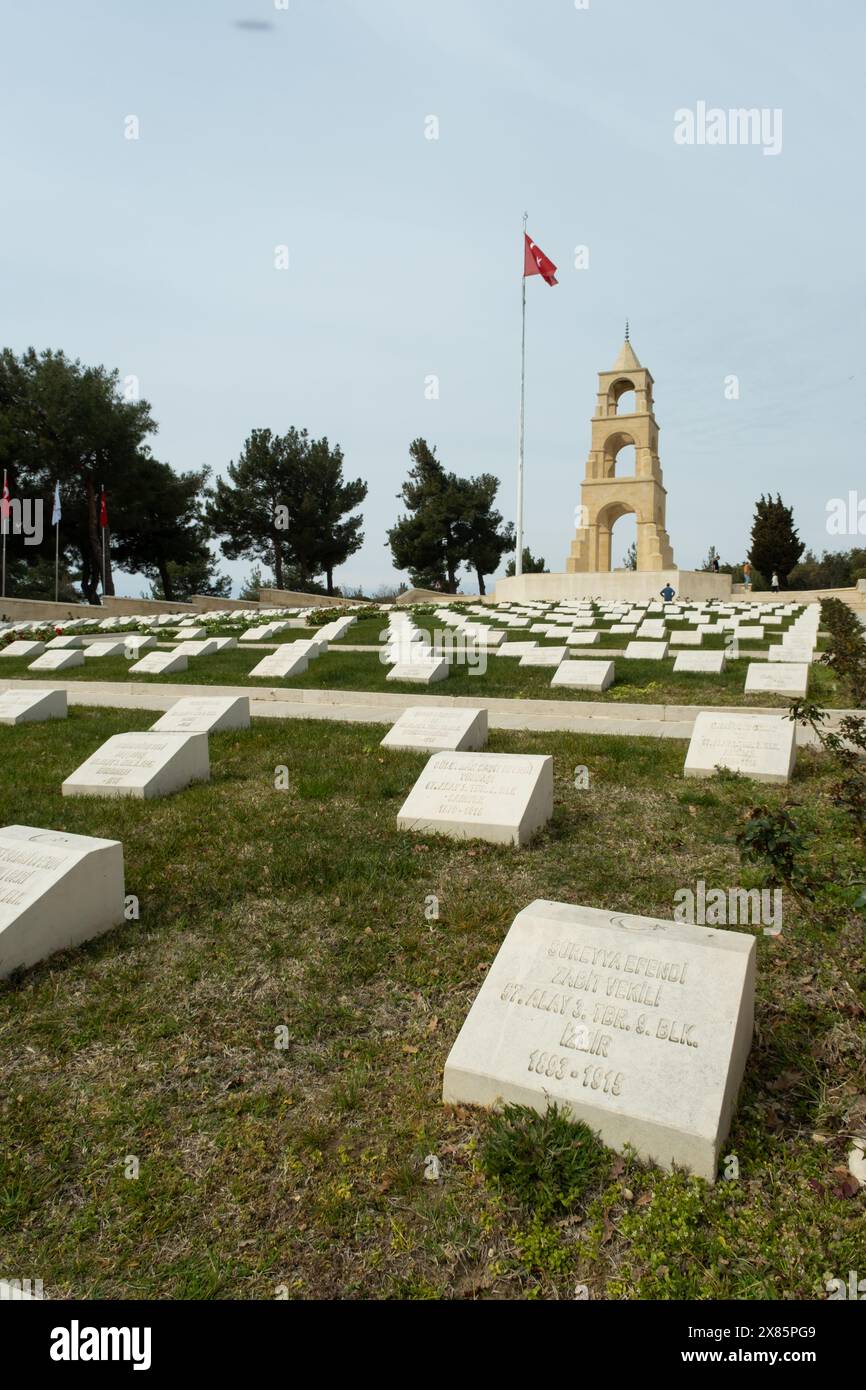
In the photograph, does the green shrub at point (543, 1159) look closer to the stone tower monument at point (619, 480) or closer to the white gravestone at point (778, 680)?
the white gravestone at point (778, 680)

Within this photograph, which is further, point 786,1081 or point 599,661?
point 599,661

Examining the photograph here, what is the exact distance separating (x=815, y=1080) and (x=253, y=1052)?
2156 millimetres

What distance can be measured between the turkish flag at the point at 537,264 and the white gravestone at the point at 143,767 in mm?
34983

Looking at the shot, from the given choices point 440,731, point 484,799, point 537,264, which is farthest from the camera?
point 537,264

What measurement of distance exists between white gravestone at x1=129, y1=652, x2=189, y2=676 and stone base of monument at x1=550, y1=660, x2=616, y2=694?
258 inches

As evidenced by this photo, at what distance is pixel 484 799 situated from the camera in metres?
5.55

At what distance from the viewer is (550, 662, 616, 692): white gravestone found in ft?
37.0

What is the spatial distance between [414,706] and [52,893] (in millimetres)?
Result: 6748

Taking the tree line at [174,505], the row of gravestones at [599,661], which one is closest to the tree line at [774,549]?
the tree line at [174,505]

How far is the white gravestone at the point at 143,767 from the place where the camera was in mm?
6492

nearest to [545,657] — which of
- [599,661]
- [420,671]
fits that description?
[599,661]

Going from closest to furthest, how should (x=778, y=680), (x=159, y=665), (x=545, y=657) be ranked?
(x=778, y=680)
(x=545, y=657)
(x=159, y=665)

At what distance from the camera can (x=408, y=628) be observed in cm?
1855

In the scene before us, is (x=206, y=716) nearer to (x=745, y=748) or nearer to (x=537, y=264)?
(x=745, y=748)
